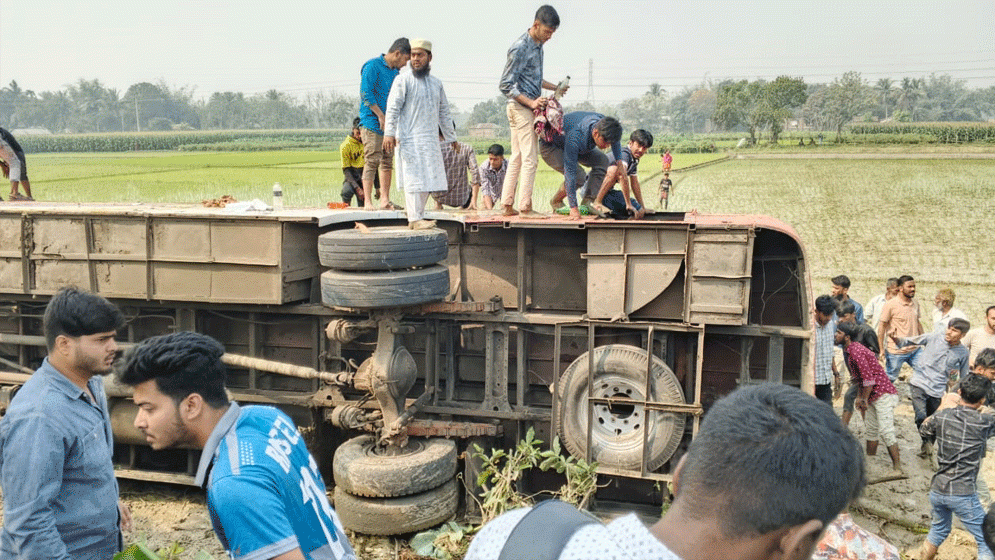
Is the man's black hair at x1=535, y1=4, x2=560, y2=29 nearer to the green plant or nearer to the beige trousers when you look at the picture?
the beige trousers

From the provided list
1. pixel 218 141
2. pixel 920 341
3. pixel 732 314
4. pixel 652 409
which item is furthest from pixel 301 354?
pixel 218 141

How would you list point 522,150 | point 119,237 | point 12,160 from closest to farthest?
point 119,237 → point 522,150 → point 12,160

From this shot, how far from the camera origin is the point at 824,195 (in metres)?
32.2

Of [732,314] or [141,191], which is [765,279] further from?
[141,191]

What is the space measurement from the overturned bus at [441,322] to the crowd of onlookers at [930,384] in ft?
3.53

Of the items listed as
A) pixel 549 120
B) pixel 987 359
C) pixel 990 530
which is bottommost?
pixel 990 530

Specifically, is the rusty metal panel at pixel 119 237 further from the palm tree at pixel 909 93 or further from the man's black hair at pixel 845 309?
the palm tree at pixel 909 93

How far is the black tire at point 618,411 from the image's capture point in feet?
22.5

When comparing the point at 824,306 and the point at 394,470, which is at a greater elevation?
the point at 824,306

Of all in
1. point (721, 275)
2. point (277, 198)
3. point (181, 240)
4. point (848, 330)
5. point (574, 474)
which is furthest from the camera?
point (848, 330)

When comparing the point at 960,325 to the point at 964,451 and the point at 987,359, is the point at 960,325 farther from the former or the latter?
the point at 964,451

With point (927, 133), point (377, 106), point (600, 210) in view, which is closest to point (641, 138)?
point (600, 210)

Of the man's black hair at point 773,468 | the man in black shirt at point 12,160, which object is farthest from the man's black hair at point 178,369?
the man in black shirt at point 12,160

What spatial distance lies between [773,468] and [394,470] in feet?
18.1
